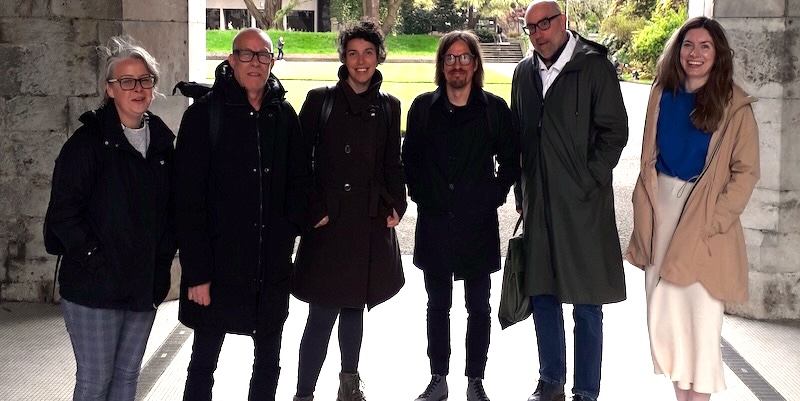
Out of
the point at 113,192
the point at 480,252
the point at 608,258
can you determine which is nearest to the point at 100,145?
the point at 113,192

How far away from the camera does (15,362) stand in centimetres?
514

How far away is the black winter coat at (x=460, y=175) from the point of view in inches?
166

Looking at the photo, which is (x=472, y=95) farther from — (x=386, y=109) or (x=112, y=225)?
(x=112, y=225)

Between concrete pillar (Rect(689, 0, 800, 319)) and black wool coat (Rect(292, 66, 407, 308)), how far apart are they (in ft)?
8.78

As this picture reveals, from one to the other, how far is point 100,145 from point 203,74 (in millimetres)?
3425

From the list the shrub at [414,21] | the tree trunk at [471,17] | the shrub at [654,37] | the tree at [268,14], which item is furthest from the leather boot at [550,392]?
the shrub at [414,21]

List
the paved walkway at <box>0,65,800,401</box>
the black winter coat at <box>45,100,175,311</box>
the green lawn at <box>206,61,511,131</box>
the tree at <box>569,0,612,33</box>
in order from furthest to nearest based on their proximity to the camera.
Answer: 1. the tree at <box>569,0,612,33</box>
2. the green lawn at <box>206,61,511,131</box>
3. the paved walkway at <box>0,65,800,401</box>
4. the black winter coat at <box>45,100,175,311</box>

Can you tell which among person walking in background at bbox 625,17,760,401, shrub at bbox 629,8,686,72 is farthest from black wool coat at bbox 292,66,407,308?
shrub at bbox 629,8,686,72

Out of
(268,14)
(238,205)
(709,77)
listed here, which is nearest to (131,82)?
(238,205)

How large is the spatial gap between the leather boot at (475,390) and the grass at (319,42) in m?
30.7

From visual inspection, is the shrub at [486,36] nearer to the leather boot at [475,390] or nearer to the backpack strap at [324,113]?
the leather boot at [475,390]

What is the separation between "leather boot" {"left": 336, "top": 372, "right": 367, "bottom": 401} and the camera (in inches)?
173

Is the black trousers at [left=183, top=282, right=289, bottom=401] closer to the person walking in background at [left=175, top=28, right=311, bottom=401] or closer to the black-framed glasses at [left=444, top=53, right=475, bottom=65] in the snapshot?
the person walking in background at [left=175, top=28, right=311, bottom=401]

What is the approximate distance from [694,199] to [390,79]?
2122 centimetres
